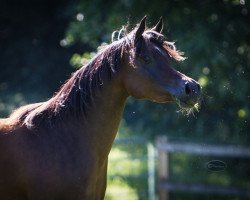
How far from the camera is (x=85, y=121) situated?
4.76 metres

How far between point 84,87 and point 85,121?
0.30 metres

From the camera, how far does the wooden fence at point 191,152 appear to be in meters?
7.81

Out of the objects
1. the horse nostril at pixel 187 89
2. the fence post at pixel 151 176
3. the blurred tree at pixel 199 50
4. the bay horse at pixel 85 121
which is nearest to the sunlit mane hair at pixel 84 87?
the bay horse at pixel 85 121

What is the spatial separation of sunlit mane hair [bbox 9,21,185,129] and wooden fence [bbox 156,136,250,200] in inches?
137

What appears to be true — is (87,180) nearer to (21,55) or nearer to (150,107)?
(150,107)

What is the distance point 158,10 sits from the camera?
9992 millimetres

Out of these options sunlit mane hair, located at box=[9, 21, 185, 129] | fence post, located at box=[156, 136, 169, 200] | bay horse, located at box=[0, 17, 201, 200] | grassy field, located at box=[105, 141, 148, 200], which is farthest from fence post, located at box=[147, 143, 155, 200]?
sunlit mane hair, located at box=[9, 21, 185, 129]

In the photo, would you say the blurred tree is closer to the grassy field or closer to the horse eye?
the grassy field

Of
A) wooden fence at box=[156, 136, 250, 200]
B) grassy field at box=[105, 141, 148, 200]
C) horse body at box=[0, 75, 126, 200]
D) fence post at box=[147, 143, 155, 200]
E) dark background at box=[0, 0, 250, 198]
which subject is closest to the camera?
horse body at box=[0, 75, 126, 200]

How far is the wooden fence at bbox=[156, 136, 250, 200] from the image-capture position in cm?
781

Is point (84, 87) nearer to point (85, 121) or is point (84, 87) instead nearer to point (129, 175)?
point (85, 121)

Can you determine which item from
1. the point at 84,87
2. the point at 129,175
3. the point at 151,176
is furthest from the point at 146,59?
the point at 129,175

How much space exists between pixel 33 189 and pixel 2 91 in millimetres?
8467

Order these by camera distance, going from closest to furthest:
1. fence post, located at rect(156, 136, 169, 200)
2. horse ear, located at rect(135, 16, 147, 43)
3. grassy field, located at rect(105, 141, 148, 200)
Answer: horse ear, located at rect(135, 16, 147, 43)
fence post, located at rect(156, 136, 169, 200)
grassy field, located at rect(105, 141, 148, 200)
